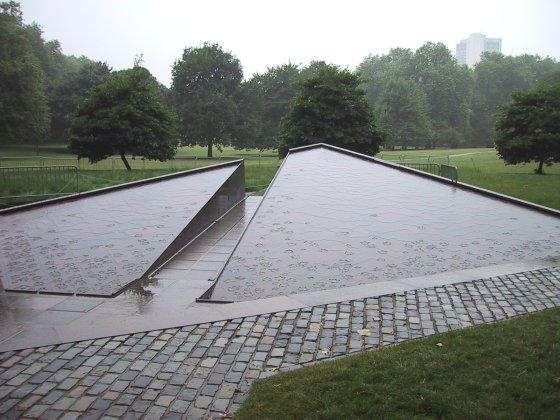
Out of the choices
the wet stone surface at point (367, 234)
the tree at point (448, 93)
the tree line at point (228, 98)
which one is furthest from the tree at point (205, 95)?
the tree at point (448, 93)

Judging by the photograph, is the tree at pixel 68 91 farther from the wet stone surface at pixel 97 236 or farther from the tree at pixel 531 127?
the wet stone surface at pixel 97 236

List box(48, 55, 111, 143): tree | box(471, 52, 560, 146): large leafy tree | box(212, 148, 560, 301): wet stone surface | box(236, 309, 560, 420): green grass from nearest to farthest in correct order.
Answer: box(236, 309, 560, 420): green grass
box(212, 148, 560, 301): wet stone surface
box(48, 55, 111, 143): tree
box(471, 52, 560, 146): large leafy tree

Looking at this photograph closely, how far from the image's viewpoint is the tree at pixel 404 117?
5241 cm

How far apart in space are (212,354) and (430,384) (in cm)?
174

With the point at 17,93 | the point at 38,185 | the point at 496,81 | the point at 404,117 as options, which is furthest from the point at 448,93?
the point at 38,185

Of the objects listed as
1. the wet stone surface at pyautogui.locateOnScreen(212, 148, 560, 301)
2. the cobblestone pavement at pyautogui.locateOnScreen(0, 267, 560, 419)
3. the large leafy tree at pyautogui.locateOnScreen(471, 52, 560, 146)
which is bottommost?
the cobblestone pavement at pyautogui.locateOnScreen(0, 267, 560, 419)

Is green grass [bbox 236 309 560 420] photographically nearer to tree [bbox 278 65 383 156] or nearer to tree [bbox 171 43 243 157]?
Answer: tree [bbox 278 65 383 156]

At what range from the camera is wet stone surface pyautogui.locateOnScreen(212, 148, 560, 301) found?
19.6ft

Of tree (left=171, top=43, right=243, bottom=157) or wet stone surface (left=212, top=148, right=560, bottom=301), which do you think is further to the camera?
tree (left=171, top=43, right=243, bottom=157)

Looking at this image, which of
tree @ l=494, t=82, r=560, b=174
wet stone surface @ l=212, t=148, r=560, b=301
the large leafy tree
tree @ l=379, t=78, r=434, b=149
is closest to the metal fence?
wet stone surface @ l=212, t=148, r=560, b=301

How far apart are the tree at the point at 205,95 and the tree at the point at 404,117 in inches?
797

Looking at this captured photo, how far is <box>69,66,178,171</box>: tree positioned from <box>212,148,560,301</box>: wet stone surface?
40.4 ft

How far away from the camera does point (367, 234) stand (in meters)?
7.50

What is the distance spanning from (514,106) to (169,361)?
21.6m
